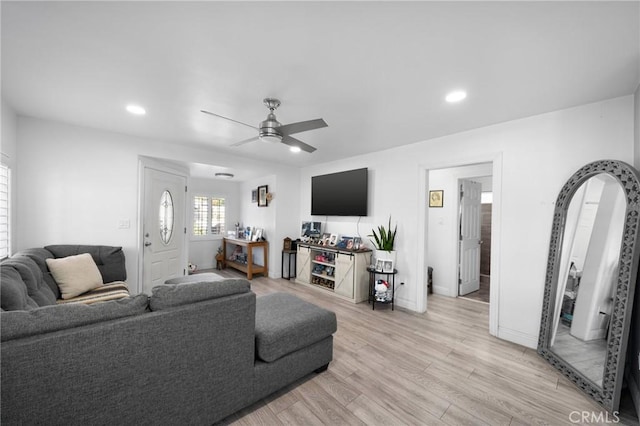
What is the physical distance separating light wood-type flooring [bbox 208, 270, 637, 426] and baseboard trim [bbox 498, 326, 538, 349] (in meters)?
0.07

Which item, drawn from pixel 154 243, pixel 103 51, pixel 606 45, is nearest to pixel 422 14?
pixel 606 45

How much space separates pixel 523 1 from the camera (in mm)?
1242

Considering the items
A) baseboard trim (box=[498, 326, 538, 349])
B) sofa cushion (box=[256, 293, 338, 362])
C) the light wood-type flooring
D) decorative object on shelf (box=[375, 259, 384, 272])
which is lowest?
the light wood-type flooring

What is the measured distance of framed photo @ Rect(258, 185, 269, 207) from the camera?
551 cm

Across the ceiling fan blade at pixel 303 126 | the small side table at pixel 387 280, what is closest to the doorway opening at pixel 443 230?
the small side table at pixel 387 280

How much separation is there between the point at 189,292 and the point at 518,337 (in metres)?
3.27

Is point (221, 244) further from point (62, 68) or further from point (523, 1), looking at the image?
point (523, 1)

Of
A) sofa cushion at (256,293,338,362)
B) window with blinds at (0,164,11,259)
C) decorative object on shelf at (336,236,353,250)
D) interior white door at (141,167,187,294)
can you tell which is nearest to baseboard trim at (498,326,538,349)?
sofa cushion at (256,293,338,362)

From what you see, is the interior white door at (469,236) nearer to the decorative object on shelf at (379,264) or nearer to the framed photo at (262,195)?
the decorative object on shelf at (379,264)

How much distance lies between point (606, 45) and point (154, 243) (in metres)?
5.19

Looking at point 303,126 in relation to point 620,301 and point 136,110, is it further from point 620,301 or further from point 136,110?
point 620,301

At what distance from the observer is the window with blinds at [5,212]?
250 centimetres

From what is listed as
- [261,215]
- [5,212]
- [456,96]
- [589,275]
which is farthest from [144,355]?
[261,215]

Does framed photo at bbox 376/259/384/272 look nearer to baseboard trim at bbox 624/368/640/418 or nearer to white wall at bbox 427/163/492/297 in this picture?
white wall at bbox 427/163/492/297
